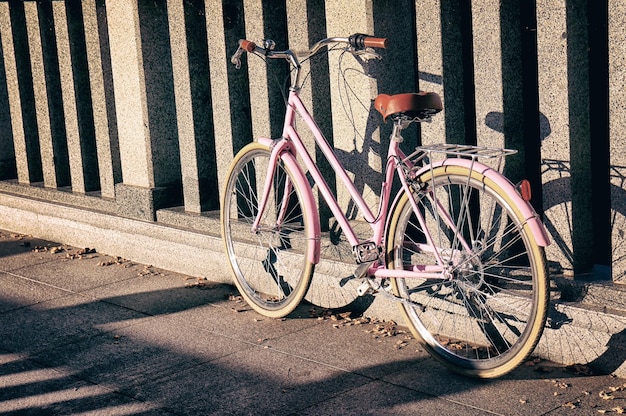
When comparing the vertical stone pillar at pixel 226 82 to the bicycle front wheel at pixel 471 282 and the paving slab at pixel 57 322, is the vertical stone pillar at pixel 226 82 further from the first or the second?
the bicycle front wheel at pixel 471 282

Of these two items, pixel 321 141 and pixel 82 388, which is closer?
pixel 82 388

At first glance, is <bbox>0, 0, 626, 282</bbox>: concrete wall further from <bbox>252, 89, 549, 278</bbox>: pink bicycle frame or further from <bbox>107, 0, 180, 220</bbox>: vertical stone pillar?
<bbox>252, 89, 549, 278</bbox>: pink bicycle frame

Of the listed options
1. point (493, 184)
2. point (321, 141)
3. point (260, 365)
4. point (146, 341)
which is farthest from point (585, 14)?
point (146, 341)

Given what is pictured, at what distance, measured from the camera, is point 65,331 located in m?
6.83

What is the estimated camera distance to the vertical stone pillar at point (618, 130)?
529 cm

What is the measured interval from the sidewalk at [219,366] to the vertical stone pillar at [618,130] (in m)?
0.72

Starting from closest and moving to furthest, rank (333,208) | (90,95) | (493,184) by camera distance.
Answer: (493,184), (333,208), (90,95)

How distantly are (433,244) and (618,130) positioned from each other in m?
1.16

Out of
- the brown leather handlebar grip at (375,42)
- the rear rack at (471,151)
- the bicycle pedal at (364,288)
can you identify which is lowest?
the bicycle pedal at (364,288)

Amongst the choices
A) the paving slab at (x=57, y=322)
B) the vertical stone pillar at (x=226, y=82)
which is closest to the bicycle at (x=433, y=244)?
the vertical stone pillar at (x=226, y=82)

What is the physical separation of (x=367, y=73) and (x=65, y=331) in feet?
8.73

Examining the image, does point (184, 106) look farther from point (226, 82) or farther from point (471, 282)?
point (471, 282)

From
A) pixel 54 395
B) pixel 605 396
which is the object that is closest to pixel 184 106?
pixel 54 395

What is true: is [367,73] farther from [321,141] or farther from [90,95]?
[90,95]
